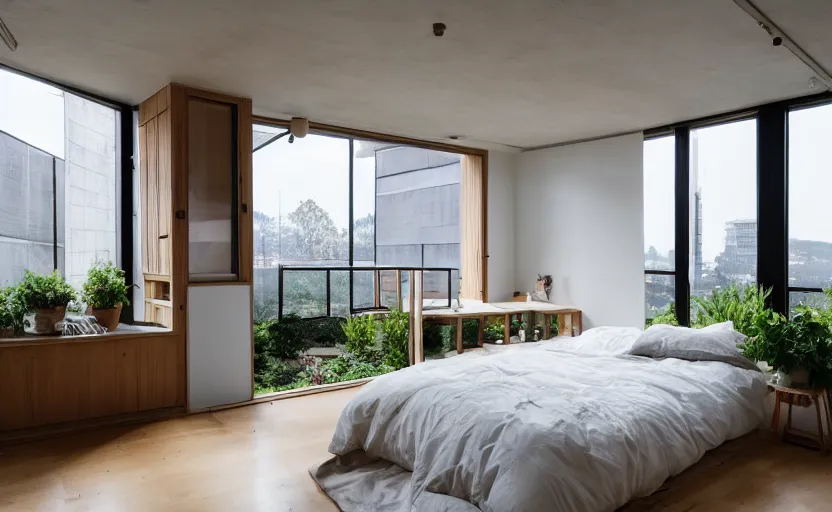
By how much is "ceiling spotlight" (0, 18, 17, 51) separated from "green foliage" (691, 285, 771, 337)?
208 inches

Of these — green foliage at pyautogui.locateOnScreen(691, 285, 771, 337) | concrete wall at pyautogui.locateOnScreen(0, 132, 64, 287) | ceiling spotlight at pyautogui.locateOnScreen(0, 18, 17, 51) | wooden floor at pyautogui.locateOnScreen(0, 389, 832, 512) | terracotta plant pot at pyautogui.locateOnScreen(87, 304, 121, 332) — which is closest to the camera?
wooden floor at pyautogui.locateOnScreen(0, 389, 832, 512)

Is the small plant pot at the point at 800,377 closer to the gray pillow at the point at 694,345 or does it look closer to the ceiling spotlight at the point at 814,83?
the gray pillow at the point at 694,345

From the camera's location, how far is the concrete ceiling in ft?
8.95

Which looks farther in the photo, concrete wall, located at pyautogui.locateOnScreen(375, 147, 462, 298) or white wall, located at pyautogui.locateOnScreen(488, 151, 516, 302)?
concrete wall, located at pyautogui.locateOnScreen(375, 147, 462, 298)

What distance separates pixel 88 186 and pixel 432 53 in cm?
297

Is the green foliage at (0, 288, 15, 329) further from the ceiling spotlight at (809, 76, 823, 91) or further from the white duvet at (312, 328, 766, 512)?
the ceiling spotlight at (809, 76, 823, 91)

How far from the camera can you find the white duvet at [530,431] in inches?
81.9

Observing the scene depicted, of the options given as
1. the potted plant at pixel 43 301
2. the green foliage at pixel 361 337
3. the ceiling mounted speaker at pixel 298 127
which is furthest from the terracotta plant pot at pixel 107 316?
the green foliage at pixel 361 337

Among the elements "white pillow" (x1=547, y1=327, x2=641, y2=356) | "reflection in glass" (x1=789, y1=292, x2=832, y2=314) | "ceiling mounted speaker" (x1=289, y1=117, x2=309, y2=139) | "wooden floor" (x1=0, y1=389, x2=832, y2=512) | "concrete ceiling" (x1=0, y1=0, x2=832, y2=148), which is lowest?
"wooden floor" (x1=0, y1=389, x2=832, y2=512)

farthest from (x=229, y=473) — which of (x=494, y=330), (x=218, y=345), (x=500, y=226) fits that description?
(x=500, y=226)

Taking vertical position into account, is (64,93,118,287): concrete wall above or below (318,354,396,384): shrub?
above

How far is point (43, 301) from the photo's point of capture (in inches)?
139

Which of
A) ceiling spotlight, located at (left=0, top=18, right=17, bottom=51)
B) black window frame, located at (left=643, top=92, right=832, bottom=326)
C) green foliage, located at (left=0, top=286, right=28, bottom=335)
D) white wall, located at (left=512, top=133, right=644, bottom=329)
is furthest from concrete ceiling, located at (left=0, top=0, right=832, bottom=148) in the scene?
green foliage, located at (left=0, top=286, right=28, bottom=335)

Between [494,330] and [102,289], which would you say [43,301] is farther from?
[494,330]
